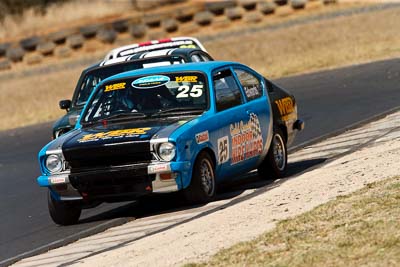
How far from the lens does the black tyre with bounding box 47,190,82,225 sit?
11.8 m

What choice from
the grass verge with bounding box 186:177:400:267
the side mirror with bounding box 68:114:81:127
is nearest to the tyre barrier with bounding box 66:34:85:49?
the side mirror with bounding box 68:114:81:127

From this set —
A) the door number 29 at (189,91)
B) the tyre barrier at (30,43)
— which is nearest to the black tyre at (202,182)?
the door number 29 at (189,91)

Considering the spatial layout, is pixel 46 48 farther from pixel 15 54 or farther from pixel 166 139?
pixel 166 139

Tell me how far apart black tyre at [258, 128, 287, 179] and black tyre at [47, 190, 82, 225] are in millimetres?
2221

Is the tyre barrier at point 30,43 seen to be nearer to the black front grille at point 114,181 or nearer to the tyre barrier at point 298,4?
the tyre barrier at point 298,4

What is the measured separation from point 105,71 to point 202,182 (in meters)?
5.34

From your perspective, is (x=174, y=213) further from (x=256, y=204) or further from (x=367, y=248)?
(x=367, y=248)

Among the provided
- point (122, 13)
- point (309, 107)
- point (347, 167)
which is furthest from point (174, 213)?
point (122, 13)

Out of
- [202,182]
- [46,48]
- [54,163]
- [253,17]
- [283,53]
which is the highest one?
[54,163]

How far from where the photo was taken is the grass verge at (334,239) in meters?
7.67

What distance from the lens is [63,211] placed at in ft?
39.0

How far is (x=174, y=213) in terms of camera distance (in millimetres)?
11477

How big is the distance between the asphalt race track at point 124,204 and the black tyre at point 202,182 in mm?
465

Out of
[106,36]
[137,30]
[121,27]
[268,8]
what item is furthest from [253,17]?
[106,36]
